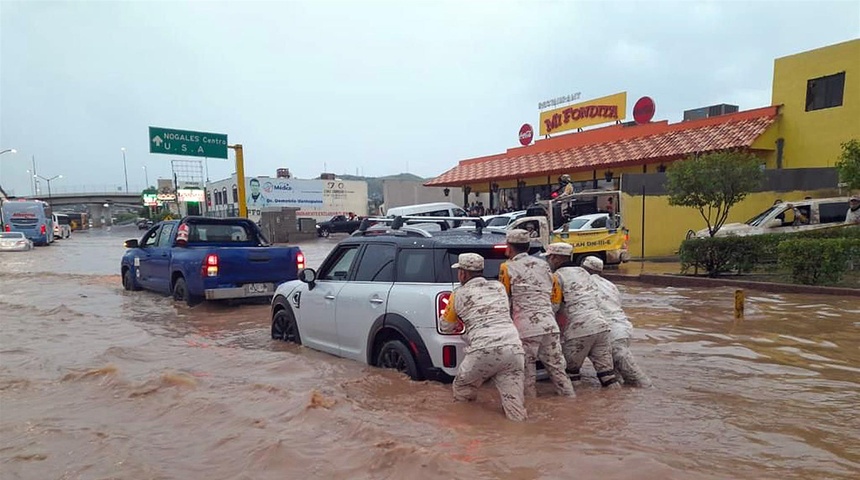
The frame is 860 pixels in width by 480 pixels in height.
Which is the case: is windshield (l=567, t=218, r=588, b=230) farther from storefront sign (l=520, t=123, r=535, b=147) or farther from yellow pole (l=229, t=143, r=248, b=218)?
storefront sign (l=520, t=123, r=535, b=147)

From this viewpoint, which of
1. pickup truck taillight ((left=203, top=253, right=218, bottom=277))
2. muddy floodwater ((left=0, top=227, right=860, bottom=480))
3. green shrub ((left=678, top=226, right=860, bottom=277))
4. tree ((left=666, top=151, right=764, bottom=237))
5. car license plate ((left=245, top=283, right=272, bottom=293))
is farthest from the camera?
tree ((left=666, top=151, right=764, bottom=237))

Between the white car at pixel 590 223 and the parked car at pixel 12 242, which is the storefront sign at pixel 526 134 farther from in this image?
the parked car at pixel 12 242

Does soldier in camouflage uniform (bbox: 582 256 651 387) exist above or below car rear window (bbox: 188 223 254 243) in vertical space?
below

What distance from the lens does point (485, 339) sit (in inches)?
165

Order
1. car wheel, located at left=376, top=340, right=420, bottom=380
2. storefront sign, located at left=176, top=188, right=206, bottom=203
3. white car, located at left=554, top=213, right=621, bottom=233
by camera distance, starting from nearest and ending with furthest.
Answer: car wheel, located at left=376, top=340, right=420, bottom=380
white car, located at left=554, top=213, right=621, bottom=233
storefront sign, located at left=176, top=188, right=206, bottom=203

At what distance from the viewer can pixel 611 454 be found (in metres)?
3.76

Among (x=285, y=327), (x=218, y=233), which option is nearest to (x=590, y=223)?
(x=218, y=233)

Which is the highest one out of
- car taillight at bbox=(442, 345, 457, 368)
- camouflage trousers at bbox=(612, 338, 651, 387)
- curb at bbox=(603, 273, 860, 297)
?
car taillight at bbox=(442, 345, 457, 368)

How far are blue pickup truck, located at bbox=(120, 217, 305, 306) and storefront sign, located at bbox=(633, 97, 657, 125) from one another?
62.4ft

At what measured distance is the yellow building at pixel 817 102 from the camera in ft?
60.6

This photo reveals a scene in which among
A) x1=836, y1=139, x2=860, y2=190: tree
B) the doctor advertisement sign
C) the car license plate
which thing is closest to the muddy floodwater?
the car license plate

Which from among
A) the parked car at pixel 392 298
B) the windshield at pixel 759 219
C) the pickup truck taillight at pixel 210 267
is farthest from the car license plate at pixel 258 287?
the windshield at pixel 759 219

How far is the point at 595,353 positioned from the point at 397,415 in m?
1.84

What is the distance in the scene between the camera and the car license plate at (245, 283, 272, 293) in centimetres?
938
